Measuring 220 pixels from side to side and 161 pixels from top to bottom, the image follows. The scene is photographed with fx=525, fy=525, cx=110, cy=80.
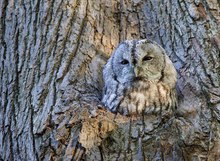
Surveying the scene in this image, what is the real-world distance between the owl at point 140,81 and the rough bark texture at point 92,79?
9 cm

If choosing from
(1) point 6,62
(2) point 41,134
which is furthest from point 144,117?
(1) point 6,62

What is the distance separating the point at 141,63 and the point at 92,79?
0.29m

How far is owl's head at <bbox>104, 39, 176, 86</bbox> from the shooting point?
2.81 metres

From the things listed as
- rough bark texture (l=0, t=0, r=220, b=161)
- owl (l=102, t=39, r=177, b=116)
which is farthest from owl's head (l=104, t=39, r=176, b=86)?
rough bark texture (l=0, t=0, r=220, b=161)

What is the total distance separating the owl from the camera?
9.07 ft

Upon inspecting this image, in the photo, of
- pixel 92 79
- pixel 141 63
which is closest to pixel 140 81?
Answer: pixel 141 63

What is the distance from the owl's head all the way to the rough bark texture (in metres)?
0.11

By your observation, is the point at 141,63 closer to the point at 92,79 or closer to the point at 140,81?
the point at 140,81

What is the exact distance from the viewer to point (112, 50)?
10.4ft

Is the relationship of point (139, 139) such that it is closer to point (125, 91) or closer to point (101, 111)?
point (101, 111)

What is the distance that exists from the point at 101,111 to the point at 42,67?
0.57 meters

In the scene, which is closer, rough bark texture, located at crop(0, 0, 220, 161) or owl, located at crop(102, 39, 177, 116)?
rough bark texture, located at crop(0, 0, 220, 161)

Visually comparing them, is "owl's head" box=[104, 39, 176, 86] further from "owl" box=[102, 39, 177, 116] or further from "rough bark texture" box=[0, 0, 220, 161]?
"rough bark texture" box=[0, 0, 220, 161]

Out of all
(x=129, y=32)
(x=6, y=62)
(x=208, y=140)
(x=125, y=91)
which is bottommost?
(x=208, y=140)
